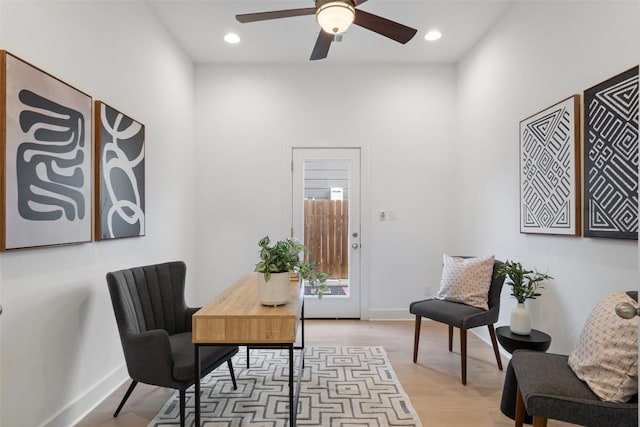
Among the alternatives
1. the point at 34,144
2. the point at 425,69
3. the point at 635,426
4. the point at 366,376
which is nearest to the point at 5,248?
the point at 34,144

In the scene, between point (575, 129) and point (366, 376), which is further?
point (366, 376)

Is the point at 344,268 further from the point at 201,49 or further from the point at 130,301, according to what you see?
the point at 201,49

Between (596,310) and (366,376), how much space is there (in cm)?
160

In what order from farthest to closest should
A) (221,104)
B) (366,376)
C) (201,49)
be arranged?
(221,104) < (201,49) < (366,376)

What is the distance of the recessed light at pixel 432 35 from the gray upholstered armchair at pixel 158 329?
3.12 metres

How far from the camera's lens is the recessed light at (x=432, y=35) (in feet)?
11.2

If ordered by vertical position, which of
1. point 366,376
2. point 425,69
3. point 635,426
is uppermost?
point 425,69

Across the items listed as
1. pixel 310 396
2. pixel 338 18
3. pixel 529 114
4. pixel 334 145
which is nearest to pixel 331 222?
pixel 334 145

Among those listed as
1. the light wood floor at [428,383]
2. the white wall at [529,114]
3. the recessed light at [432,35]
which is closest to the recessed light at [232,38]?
the recessed light at [432,35]

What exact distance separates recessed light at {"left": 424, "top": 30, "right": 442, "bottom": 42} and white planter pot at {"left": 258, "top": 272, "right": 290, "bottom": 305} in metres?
2.91

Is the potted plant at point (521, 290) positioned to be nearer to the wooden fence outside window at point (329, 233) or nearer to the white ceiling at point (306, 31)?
the wooden fence outside window at point (329, 233)

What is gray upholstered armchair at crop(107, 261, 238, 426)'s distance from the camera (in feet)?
6.00

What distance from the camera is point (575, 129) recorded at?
223 centimetres

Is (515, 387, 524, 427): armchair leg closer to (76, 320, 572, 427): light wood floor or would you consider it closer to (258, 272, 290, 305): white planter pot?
(76, 320, 572, 427): light wood floor
